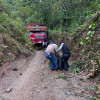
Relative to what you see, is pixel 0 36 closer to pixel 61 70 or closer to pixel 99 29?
pixel 61 70

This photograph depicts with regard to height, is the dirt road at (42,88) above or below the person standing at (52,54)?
below

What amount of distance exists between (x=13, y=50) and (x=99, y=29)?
5825mm

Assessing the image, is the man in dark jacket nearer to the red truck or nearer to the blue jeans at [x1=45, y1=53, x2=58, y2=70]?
the blue jeans at [x1=45, y1=53, x2=58, y2=70]

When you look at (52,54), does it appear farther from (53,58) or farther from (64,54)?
(64,54)

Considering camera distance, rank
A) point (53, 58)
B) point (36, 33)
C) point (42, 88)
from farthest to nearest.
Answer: point (36, 33)
point (53, 58)
point (42, 88)

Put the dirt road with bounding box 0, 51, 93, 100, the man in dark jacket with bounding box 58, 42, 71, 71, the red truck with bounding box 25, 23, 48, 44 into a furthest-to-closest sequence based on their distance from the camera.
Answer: the red truck with bounding box 25, 23, 48, 44, the man in dark jacket with bounding box 58, 42, 71, 71, the dirt road with bounding box 0, 51, 93, 100

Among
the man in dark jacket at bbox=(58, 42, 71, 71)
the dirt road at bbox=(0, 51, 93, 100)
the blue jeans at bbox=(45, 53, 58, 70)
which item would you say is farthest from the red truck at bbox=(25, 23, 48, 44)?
the dirt road at bbox=(0, 51, 93, 100)

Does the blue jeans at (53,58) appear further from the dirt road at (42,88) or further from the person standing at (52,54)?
the dirt road at (42,88)

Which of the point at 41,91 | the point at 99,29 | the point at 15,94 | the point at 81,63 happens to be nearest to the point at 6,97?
the point at 15,94

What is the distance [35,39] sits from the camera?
46.3 ft

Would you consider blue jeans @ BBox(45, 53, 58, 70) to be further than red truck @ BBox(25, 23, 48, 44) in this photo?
No

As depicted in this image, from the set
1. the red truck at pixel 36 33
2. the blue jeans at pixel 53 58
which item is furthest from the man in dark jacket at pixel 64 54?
the red truck at pixel 36 33

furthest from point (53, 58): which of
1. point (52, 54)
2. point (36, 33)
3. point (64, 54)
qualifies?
point (36, 33)

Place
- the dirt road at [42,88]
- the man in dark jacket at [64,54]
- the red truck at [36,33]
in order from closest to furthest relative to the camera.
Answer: the dirt road at [42,88]
the man in dark jacket at [64,54]
the red truck at [36,33]
